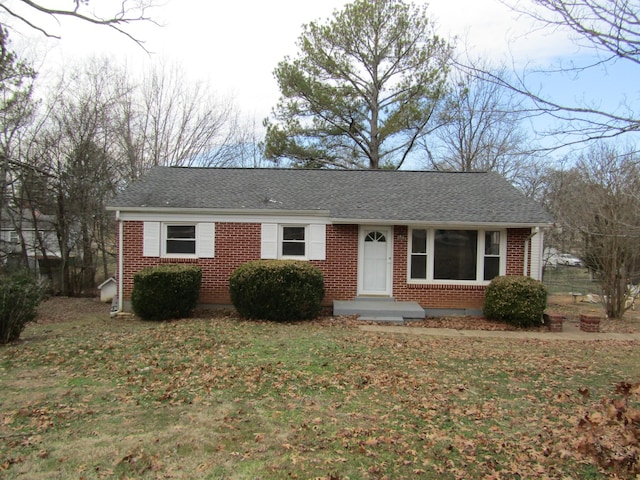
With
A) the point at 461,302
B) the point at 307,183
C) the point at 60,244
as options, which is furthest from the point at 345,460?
the point at 60,244

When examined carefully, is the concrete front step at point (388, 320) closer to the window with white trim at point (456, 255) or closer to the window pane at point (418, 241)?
the window with white trim at point (456, 255)

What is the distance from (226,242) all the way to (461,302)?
654cm

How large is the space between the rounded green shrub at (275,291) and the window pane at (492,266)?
4.77m

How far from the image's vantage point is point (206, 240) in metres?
12.1

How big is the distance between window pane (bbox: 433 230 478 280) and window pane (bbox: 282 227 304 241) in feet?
12.0

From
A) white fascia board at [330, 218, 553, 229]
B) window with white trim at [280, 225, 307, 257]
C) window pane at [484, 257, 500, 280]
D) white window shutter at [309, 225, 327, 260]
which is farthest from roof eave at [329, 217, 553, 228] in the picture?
window with white trim at [280, 225, 307, 257]

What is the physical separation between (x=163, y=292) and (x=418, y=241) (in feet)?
22.0

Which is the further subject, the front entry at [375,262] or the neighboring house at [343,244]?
the front entry at [375,262]

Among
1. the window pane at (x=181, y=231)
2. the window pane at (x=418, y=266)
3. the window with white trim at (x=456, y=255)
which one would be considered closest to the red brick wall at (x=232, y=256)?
the window pane at (x=181, y=231)

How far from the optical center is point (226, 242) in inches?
480

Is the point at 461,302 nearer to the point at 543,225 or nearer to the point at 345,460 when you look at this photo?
the point at 543,225

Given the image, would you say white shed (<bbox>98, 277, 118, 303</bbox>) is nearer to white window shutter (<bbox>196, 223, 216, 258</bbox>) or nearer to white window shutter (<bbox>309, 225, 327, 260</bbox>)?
white window shutter (<bbox>196, 223, 216, 258</bbox>)

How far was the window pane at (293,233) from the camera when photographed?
12328mm

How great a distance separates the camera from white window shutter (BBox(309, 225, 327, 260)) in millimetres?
12078
